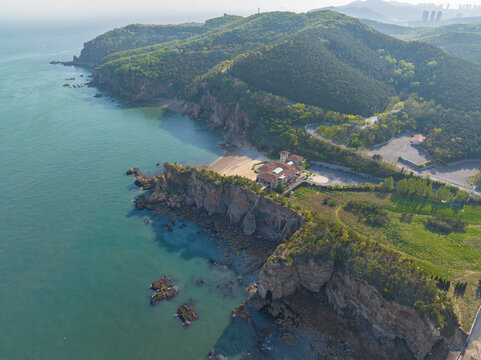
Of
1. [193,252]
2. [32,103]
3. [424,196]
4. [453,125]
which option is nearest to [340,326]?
[193,252]

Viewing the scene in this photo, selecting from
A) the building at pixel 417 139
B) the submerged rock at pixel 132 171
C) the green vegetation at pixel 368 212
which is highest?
the submerged rock at pixel 132 171

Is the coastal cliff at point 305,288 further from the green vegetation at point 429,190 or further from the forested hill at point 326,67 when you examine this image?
the forested hill at point 326,67

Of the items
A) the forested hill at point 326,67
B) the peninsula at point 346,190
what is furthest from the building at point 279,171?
the forested hill at point 326,67

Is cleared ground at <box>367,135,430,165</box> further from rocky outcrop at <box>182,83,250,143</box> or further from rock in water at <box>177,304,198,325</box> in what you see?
rock in water at <box>177,304,198,325</box>

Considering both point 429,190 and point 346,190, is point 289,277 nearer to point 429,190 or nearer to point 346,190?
point 346,190

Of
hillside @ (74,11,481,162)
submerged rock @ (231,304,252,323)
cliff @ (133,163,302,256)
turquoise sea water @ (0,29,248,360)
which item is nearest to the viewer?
turquoise sea water @ (0,29,248,360)

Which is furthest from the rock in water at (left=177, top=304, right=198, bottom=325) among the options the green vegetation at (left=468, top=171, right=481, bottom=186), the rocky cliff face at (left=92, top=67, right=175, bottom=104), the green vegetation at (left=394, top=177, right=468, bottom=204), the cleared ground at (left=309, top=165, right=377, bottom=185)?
the rocky cliff face at (left=92, top=67, right=175, bottom=104)

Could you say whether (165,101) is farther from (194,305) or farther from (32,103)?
(194,305)
